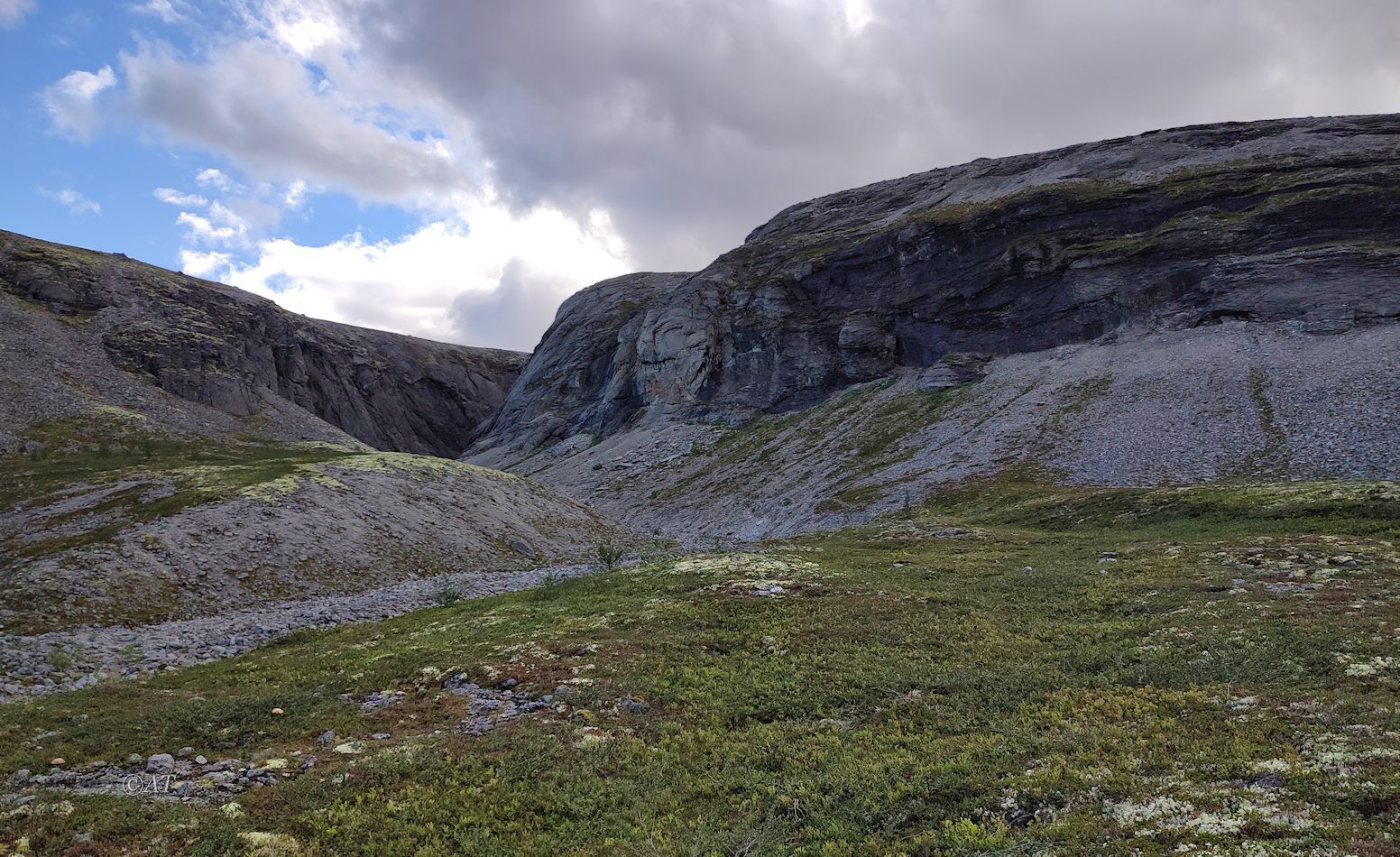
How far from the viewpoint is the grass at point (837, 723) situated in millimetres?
10914

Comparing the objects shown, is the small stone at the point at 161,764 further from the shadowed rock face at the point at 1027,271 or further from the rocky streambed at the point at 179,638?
the shadowed rock face at the point at 1027,271

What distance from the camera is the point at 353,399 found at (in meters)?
164

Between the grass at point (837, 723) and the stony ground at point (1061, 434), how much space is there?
3617 centimetres

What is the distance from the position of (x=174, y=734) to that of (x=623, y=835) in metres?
11.8

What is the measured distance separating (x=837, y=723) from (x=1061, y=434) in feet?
224

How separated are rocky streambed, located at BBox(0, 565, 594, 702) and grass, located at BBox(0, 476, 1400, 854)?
2.43 m

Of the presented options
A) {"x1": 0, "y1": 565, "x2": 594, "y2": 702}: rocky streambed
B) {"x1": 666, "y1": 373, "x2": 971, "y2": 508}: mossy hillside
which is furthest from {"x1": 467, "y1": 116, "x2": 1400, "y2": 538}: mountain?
{"x1": 0, "y1": 565, "x2": 594, "y2": 702}: rocky streambed

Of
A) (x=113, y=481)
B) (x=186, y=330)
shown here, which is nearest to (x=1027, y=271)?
(x=113, y=481)

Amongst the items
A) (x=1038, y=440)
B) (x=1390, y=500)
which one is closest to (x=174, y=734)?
(x=1390, y=500)

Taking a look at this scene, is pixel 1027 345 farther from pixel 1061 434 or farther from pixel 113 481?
pixel 113 481

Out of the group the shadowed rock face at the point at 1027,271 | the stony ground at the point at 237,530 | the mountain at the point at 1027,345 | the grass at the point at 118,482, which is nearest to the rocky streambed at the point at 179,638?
the stony ground at the point at 237,530

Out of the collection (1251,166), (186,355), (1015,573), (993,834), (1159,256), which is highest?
(1251,166)

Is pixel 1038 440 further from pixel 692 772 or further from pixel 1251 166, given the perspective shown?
pixel 1251 166

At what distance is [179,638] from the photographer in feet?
91.6
